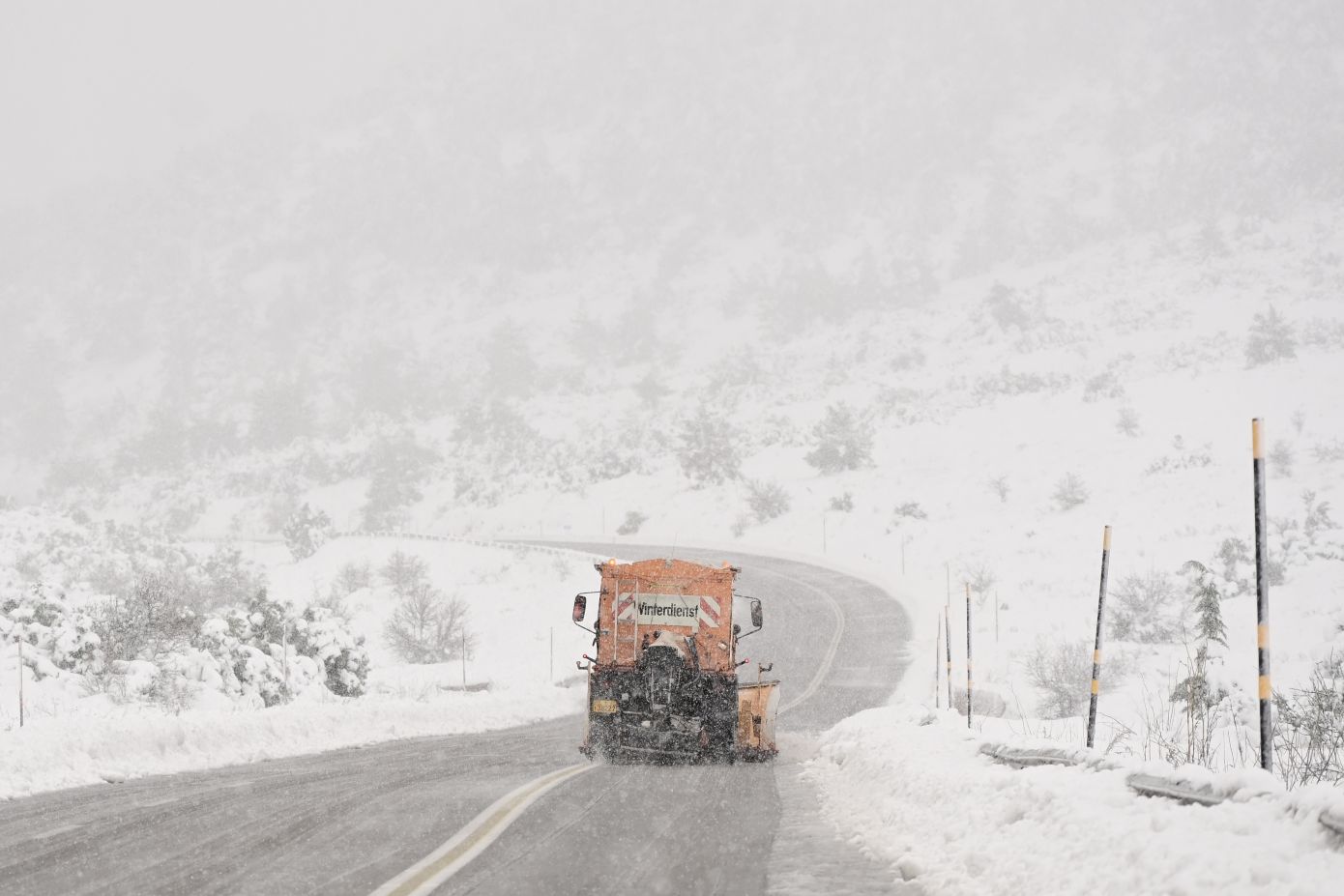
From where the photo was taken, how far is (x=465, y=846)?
24.7ft

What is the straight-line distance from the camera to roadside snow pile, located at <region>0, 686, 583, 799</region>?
1092cm

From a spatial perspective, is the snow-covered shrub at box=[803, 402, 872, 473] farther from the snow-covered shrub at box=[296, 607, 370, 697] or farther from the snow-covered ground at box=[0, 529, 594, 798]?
the snow-covered shrub at box=[296, 607, 370, 697]

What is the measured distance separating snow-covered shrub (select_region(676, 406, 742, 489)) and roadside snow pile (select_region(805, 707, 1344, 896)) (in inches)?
2037

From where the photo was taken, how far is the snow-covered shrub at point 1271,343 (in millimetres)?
59062

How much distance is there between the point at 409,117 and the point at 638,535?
102 metres

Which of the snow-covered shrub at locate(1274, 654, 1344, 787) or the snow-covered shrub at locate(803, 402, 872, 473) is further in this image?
the snow-covered shrub at locate(803, 402, 872, 473)

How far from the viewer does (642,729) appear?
13523mm

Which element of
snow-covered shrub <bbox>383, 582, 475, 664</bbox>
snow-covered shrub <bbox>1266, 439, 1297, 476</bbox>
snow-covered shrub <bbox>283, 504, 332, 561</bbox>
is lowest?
snow-covered shrub <bbox>383, 582, 475, 664</bbox>

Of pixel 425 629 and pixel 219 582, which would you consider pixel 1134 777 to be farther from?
pixel 219 582

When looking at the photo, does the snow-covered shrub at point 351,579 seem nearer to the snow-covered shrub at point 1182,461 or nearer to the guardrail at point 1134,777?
the snow-covered shrub at point 1182,461

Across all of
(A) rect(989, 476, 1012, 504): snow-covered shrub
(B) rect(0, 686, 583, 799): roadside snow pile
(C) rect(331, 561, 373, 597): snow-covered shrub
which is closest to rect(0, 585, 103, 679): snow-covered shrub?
(B) rect(0, 686, 583, 799): roadside snow pile

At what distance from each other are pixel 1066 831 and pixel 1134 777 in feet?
1.46

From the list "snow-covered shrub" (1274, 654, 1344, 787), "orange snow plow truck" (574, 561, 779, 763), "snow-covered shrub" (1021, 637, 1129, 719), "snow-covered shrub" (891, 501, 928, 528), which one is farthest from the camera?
"snow-covered shrub" (891, 501, 928, 528)

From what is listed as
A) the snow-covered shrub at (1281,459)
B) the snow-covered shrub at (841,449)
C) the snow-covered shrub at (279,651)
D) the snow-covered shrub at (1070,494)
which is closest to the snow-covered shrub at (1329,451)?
the snow-covered shrub at (1281,459)
